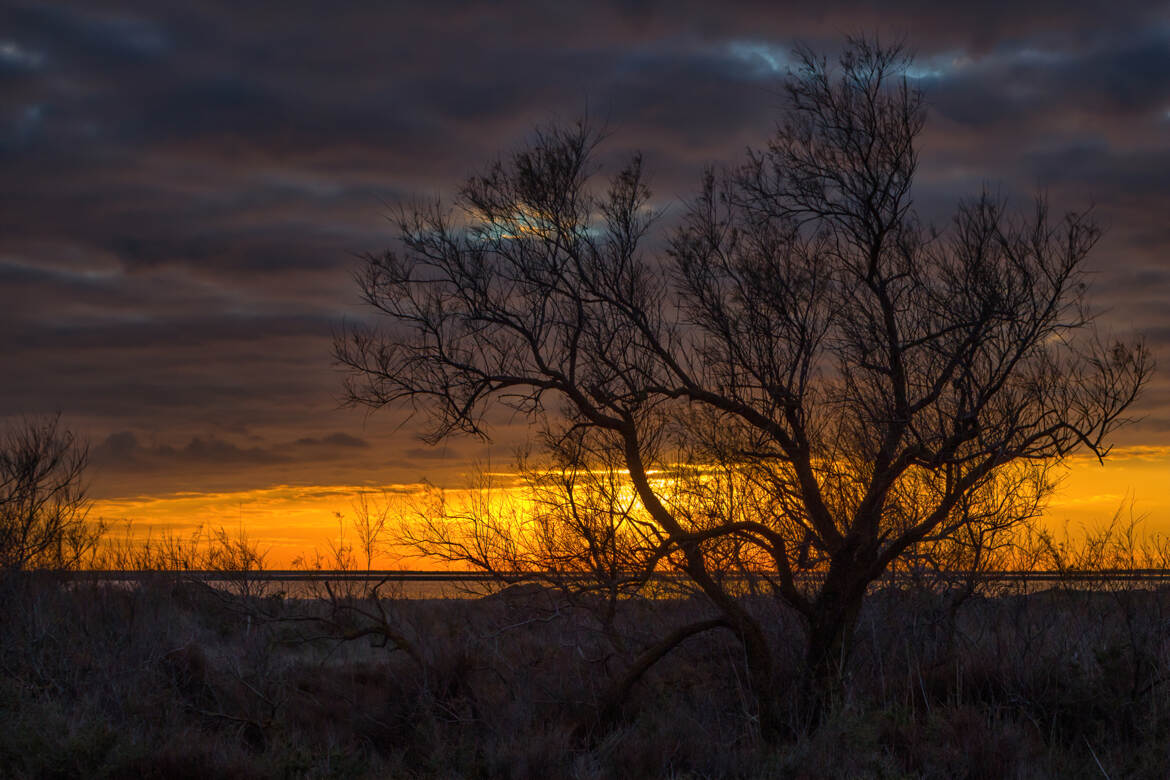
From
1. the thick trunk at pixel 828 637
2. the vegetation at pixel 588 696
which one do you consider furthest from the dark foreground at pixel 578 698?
the thick trunk at pixel 828 637

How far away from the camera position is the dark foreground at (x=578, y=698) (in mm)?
9961

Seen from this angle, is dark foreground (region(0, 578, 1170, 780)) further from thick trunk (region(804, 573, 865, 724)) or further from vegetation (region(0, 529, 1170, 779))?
thick trunk (region(804, 573, 865, 724))

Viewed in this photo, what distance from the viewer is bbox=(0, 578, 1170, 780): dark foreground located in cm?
996

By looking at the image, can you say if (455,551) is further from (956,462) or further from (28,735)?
(956,462)

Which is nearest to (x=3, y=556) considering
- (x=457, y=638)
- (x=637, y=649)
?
(x=457, y=638)

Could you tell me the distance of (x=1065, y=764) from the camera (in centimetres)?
973

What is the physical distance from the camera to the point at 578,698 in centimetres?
1343

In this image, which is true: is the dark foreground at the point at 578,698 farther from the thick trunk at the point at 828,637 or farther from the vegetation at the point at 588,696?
the thick trunk at the point at 828,637

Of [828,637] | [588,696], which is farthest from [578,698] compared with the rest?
[828,637]

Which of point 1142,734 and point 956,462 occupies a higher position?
point 956,462

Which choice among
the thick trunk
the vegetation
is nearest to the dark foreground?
the vegetation

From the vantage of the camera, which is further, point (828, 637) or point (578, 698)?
point (578, 698)

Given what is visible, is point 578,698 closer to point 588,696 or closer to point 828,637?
point 588,696

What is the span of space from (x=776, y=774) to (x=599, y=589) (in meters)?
3.45
